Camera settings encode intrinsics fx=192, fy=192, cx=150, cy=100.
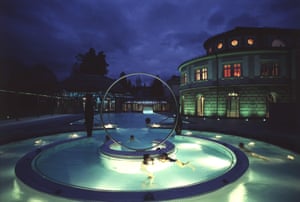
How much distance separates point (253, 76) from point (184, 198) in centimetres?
2486

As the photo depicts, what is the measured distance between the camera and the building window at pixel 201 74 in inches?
1116

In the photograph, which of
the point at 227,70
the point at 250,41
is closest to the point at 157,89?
the point at 250,41

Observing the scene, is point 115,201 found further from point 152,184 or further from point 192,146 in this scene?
point 192,146

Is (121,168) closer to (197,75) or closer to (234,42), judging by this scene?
(197,75)

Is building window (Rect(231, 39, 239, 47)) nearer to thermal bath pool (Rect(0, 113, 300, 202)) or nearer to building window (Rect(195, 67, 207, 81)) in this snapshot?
building window (Rect(195, 67, 207, 81))

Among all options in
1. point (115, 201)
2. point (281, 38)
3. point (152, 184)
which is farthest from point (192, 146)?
point (281, 38)

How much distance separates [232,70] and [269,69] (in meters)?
4.43

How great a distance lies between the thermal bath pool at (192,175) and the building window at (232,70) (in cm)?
1721

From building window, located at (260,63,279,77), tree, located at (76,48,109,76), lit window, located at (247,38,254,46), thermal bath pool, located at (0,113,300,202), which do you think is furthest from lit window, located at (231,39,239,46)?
tree, located at (76,48,109,76)

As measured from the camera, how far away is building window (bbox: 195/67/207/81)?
28.3 meters

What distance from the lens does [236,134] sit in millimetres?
12391

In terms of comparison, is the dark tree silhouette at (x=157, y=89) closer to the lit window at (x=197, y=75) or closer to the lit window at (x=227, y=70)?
the lit window at (x=197, y=75)

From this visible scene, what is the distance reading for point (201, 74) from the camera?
2892cm

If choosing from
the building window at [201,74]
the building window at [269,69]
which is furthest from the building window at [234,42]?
the building window at [201,74]
